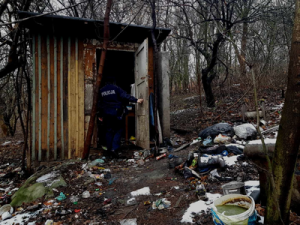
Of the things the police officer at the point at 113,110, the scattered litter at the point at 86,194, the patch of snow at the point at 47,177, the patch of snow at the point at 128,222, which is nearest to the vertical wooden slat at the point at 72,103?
the police officer at the point at 113,110

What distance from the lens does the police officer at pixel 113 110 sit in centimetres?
505

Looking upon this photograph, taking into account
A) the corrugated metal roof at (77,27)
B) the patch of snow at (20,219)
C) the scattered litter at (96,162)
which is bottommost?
the patch of snow at (20,219)

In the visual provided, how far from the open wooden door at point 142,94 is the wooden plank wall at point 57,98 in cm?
147

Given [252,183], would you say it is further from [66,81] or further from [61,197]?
[66,81]

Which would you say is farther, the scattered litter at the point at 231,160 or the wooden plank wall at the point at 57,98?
the wooden plank wall at the point at 57,98

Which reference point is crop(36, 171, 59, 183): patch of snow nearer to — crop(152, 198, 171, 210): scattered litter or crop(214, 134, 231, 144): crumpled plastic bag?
crop(152, 198, 171, 210): scattered litter

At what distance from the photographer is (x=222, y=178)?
3.02 metres

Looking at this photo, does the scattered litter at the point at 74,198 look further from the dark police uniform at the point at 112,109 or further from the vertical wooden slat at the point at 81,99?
the vertical wooden slat at the point at 81,99

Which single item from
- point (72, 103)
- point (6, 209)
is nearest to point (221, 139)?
point (72, 103)

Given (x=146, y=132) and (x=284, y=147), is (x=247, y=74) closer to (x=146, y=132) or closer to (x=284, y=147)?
(x=146, y=132)

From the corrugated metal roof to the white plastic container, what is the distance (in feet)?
12.9

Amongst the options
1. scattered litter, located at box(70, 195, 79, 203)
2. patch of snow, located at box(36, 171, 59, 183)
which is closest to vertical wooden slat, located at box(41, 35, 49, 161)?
patch of snow, located at box(36, 171, 59, 183)

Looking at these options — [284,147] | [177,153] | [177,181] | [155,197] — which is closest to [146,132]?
[177,153]

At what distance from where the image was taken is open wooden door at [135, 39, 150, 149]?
504 cm
